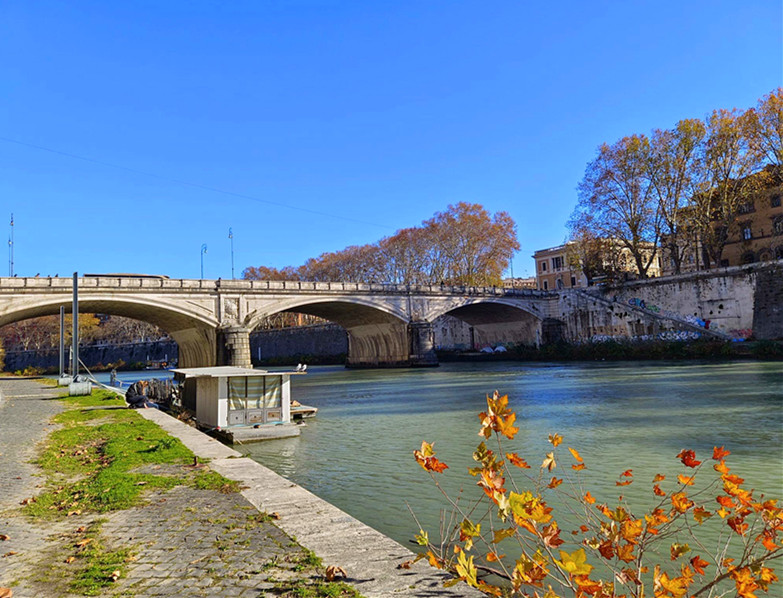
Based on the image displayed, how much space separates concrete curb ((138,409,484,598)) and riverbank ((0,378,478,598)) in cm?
1

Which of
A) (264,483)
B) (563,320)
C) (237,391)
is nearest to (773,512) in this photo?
(264,483)

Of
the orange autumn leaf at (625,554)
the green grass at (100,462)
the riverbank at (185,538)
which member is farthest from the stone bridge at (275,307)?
the orange autumn leaf at (625,554)

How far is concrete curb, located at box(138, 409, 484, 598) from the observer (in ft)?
12.4

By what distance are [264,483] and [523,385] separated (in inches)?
837

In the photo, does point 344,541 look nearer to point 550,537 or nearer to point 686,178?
point 550,537

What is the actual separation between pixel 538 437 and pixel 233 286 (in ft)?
110

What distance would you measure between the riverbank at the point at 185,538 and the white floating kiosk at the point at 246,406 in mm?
4844

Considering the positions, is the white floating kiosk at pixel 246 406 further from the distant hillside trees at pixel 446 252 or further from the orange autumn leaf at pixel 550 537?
the distant hillside trees at pixel 446 252

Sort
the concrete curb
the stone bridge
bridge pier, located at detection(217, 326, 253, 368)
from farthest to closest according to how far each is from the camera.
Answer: bridge pier, located at detection(217, 326, 253, 368) < the stone bridge < the concrete curb

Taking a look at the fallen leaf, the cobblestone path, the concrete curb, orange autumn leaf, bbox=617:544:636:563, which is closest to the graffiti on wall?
the concrete curb

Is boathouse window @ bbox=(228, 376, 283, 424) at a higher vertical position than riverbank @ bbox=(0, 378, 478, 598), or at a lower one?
higher

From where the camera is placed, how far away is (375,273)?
76.8 metres

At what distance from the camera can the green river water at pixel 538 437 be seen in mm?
8312

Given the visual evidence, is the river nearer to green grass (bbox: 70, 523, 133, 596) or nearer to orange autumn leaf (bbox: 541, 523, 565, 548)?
green grass (bbox: 70, 523, 133, 596)
